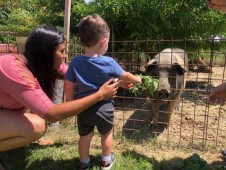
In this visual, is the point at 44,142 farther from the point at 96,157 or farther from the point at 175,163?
the point at 175,163

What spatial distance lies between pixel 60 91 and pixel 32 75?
1.80 metres

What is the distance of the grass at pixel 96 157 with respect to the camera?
3227 millimetres

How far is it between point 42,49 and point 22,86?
0.34 meters

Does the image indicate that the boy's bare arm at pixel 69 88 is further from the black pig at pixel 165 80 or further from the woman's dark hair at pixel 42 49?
the black pig at pixel 165 80

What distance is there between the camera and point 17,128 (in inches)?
113

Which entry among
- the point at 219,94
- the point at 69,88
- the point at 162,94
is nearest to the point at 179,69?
the point at 162,94

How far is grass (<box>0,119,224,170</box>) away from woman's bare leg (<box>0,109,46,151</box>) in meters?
0.45

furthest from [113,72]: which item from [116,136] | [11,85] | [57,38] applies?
[116,136]

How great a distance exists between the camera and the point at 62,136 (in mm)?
4082

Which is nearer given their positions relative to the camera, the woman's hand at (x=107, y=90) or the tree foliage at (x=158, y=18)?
the woman's hand at (x=107, y=90)

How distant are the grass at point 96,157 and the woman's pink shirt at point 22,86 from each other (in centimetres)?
86

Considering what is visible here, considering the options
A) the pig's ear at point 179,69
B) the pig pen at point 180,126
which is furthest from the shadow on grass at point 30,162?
the pig's ear at point 179,69

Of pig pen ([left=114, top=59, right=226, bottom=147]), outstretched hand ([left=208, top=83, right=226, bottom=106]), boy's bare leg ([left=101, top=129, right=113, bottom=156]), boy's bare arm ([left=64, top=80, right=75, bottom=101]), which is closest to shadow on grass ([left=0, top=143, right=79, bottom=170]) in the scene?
boy's bare leg ([left=101, top=129, right=113, bottom=156])

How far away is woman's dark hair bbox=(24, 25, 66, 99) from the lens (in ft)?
8.88
